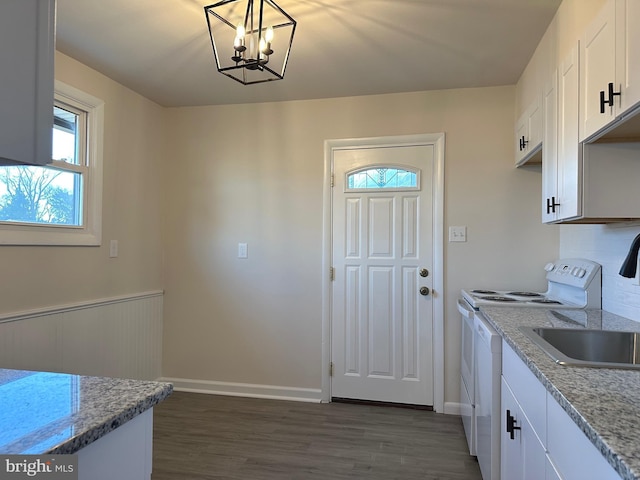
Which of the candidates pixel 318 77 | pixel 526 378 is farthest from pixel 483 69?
pixel 526 378

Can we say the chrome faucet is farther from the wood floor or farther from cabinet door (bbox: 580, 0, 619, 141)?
the wood floor

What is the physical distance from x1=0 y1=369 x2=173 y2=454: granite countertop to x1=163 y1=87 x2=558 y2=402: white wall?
241 centimetres

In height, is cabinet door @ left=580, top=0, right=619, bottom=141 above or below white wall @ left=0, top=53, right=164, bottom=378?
above

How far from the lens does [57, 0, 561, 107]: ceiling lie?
211 cm

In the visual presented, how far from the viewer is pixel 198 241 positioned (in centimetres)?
359

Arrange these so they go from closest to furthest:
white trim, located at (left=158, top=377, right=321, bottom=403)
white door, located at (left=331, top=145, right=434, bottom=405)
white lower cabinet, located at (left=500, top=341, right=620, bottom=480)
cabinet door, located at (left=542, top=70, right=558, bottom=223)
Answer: white lower cabinet, located at (left=500, top=341, right=620, bottom=480), cabinet door, located at (left=542, top=70, right=558, bottom=223), white door, located at (left=331, top=145, right=434, bottom=405), white trim, located at (left=158, top=377, right=321, bottom=403)

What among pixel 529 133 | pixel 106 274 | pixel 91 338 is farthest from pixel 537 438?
pixel 106 274

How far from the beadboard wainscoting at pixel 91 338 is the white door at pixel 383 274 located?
1.55 m

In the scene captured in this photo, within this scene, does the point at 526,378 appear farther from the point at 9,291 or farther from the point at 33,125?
the point at 9,291

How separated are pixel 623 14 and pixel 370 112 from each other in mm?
2101

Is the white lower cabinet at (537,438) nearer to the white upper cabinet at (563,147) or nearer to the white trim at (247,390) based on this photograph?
the white upper cabinet at (563,147)

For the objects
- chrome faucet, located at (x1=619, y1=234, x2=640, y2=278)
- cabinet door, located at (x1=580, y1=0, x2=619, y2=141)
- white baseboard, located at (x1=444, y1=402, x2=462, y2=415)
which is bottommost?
white baseboard, located at (x1=444, y1=402, x2=462, y2=415)

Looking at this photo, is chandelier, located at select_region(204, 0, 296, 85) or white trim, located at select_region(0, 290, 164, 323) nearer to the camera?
chandelier, located at select_region(204, 0, 296, 85)

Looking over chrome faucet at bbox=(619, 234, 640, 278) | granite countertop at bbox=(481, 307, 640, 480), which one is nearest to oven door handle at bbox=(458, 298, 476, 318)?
granite countertop at bbox=(481, 307, 640, 480)
